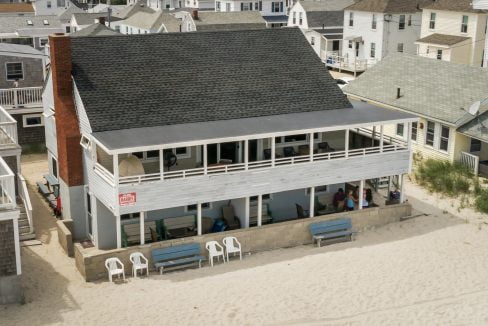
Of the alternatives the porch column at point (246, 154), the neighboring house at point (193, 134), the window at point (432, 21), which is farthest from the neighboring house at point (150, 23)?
the porch column at point (246, 154)

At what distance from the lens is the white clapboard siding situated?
23047mm

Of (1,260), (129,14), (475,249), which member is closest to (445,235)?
(475,249)

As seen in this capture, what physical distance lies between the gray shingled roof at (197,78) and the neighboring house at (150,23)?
3973 centimetres

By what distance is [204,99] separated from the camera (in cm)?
2675

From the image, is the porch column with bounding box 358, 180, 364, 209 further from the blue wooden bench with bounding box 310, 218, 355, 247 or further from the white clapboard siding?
the blue wooden bench with bounding box 310, 218, 355, 247

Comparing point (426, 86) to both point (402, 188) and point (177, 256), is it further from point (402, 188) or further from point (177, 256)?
point (177, 256)

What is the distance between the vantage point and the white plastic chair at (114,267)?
22.2 metres

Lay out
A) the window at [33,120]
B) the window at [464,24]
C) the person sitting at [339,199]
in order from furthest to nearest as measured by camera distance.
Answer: the window at [464,24] < the window at [33,120] < the person sitting at [339,199]

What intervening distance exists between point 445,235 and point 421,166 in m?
7.28

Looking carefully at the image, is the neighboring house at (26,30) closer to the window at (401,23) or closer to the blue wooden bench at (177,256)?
the window at (401,23)

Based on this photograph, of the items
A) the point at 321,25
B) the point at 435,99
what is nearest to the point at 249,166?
the point at 435,99

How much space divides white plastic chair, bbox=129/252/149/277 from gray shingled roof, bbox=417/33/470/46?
37.3m

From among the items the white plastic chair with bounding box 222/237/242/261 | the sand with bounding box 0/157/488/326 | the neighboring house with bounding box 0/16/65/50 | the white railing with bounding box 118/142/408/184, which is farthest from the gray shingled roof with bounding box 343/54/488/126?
the neighboring house with bounding box 0/16/65/50

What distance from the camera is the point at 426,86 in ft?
117
